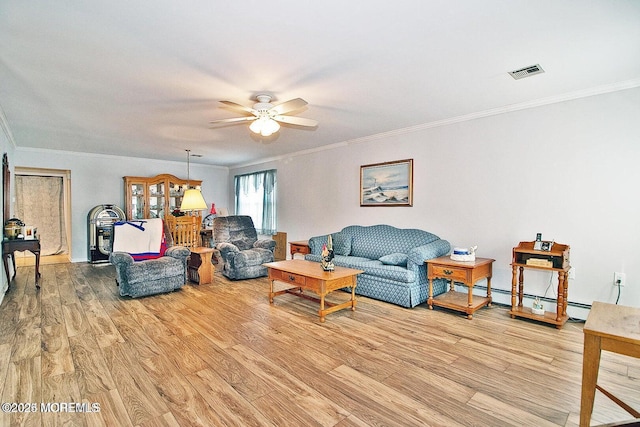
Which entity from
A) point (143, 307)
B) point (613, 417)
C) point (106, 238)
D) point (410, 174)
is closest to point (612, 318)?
point (613, 417)

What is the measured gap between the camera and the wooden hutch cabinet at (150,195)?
7172mm

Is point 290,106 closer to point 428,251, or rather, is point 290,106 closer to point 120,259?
point 428,251

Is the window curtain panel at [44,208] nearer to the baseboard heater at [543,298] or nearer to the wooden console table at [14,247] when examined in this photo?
the wooden console table at [14,247]

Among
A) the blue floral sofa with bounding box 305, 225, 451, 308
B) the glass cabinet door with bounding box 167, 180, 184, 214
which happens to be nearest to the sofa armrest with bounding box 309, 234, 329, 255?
the blue floral sofa with bounding box 305, 225, 451, 308

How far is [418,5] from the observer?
1.86 meters

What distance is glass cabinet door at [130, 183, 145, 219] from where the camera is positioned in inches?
285

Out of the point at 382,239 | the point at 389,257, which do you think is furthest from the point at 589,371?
the point at 382,239

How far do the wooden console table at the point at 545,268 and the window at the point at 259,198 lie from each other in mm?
4858

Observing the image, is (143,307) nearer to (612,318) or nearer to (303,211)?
(303,211)

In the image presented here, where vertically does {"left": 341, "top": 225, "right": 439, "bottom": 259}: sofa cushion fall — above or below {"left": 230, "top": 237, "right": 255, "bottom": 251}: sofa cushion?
above

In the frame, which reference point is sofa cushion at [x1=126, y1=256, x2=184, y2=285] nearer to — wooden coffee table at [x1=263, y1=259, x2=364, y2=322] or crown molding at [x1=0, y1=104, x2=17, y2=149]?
wooden coffee table at [x1=263, y1=259, x2=364, y2=322]

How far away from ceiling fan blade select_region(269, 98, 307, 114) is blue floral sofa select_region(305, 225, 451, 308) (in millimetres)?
2165

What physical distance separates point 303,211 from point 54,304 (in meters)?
4.03

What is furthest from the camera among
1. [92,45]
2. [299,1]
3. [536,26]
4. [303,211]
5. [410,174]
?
[303,211]
